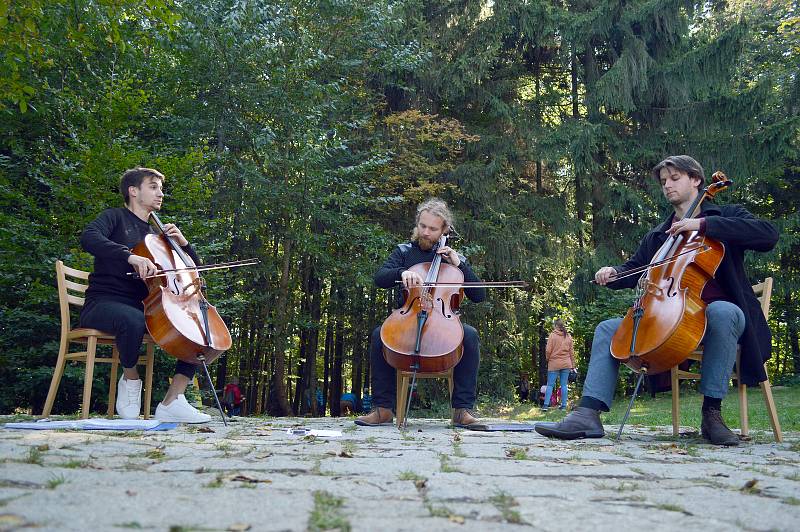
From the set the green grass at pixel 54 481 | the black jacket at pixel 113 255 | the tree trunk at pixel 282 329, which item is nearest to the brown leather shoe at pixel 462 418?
the black jacket at pixel 113 255

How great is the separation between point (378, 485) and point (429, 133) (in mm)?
11627

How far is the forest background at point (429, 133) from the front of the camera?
10.2m

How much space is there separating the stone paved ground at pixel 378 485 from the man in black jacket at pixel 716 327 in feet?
1.25

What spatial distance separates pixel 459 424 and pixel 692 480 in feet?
8.21

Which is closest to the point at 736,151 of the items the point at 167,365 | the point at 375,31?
the point at 375,31

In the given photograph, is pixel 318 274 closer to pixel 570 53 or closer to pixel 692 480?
pixel 570 53

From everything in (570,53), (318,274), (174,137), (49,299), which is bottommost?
(49,299)

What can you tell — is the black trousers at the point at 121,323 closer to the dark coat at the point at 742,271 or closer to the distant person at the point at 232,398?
the dark coat at the point at 742,271

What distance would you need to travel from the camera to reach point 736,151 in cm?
1320

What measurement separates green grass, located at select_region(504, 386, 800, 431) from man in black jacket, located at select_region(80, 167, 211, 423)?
3.64 metres

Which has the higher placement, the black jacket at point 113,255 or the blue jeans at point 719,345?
the black jacket at point 113,255

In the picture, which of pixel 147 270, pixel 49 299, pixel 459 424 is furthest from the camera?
pixel 49 299

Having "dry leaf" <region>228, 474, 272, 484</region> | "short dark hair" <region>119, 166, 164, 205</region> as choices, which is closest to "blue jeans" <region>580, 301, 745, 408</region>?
"dry leaf" <region>228, 474, 272, 484</region>

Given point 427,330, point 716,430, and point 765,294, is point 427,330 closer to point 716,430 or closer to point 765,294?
point 716,430
